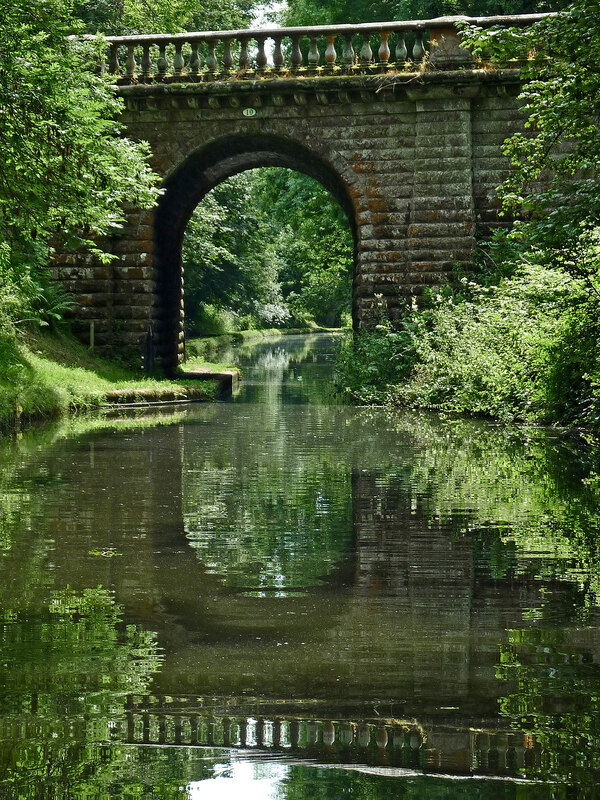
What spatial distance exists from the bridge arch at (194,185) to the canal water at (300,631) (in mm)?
13392

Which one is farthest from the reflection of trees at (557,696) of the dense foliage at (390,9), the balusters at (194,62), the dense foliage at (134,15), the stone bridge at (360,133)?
the dense foliage at (134,15)

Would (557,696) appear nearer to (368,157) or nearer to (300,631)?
(300,631)

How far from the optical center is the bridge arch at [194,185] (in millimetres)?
23578

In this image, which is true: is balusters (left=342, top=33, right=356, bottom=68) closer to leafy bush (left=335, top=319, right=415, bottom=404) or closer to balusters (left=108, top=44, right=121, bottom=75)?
balusters (left=108, top=44, right=121, bottom=75)

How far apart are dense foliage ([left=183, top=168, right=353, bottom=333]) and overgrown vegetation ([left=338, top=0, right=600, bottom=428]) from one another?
11075 mm

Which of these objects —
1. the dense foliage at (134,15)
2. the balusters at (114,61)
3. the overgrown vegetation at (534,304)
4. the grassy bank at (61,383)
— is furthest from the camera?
the dense foliage at (134,15)

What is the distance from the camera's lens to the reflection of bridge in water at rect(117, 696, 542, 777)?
354cm

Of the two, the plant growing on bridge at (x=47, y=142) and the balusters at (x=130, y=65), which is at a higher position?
the balusters at (x=130, y=65)

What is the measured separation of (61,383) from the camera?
62.4ft

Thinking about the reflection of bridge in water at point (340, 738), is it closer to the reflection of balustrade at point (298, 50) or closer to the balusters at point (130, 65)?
the reflection of balustrade at point (298, 50)

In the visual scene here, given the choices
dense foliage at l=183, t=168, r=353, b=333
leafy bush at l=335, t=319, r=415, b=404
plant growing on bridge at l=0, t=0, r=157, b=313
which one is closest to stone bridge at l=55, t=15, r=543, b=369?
leafy bush at l=335, t=319, r=415, b=404

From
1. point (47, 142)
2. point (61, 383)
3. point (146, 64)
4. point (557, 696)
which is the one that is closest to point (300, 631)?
point (557, 696)

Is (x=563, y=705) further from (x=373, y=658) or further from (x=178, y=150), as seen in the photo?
(x=178, y=150)

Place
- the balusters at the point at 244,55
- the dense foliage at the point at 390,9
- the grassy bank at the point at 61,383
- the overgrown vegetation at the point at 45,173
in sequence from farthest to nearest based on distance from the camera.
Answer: the dense foliage at the point at 390,9 < the balusters at the point at 244,55 < the grassy bank at the point at 61,383 < the overgrown vegetation at the point at 45,173
